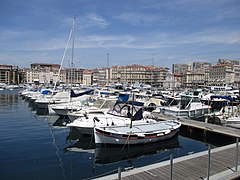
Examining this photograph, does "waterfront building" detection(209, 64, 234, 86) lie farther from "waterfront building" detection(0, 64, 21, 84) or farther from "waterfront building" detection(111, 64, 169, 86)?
"waterfront building" detection(0, 64, 21, 84)

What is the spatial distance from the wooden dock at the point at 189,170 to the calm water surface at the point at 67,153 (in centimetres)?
159

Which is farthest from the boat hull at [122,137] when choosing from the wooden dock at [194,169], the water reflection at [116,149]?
the wooden dock at [194,169]

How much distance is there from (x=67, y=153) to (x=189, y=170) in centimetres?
889

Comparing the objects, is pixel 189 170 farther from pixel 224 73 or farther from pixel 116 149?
pixel 224 73

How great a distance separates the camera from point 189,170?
9891 mm

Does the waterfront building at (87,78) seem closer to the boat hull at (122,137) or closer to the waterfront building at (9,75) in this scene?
the waterfront building at (9,75)

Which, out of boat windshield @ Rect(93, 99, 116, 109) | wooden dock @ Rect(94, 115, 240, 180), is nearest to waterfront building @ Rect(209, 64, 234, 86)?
boat windshield @ Rect(93, 99, 116, 109)

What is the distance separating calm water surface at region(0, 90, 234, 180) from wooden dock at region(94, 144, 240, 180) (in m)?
1.59

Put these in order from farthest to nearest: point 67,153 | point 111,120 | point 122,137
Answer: point 111,120 < point 122,137 < point 67,153

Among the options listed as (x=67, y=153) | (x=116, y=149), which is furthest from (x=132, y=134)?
(x=67, y=153)

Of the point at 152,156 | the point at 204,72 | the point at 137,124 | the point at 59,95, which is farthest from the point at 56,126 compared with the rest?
the point at 204,72

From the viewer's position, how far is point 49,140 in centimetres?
1895

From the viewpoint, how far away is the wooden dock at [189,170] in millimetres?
9164

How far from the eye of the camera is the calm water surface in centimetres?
1240
